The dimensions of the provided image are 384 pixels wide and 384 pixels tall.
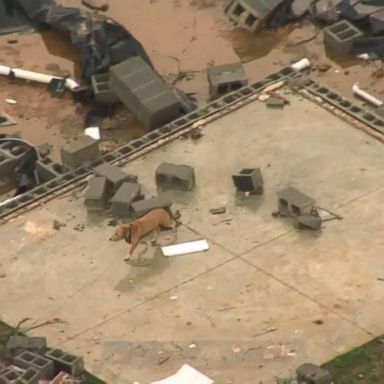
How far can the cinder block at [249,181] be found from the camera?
12688mm

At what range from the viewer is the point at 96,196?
12656 mm

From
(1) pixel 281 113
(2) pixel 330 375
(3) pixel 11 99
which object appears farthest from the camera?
(3) pixel 11 99

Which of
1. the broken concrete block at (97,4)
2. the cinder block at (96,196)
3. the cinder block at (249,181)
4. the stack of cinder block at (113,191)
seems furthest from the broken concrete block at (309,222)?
the broken concrete block at (97,4)

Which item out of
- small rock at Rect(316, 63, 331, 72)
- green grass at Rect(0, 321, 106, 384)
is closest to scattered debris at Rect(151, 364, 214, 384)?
green grass at Rect(0, 321, 106, 384)

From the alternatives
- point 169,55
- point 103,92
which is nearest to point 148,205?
point 103,92

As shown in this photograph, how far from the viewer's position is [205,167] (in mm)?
13148

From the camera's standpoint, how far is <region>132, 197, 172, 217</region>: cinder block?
40.5 ft

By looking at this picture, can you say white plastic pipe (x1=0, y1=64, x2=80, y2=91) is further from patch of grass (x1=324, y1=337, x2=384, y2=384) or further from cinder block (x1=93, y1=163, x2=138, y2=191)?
patch of grass (x1=324, y1=337, x2=384, y2=384)

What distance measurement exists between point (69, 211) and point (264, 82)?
7.76 ft

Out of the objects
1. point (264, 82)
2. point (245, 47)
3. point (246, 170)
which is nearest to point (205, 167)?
point (246, 170)

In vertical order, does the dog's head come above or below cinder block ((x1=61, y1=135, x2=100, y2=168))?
above

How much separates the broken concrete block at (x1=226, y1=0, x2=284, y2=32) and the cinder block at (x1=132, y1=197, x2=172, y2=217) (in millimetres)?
3316

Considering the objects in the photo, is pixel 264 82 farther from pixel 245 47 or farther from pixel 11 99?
pixel 11 99

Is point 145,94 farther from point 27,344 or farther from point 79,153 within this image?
point 27,344
